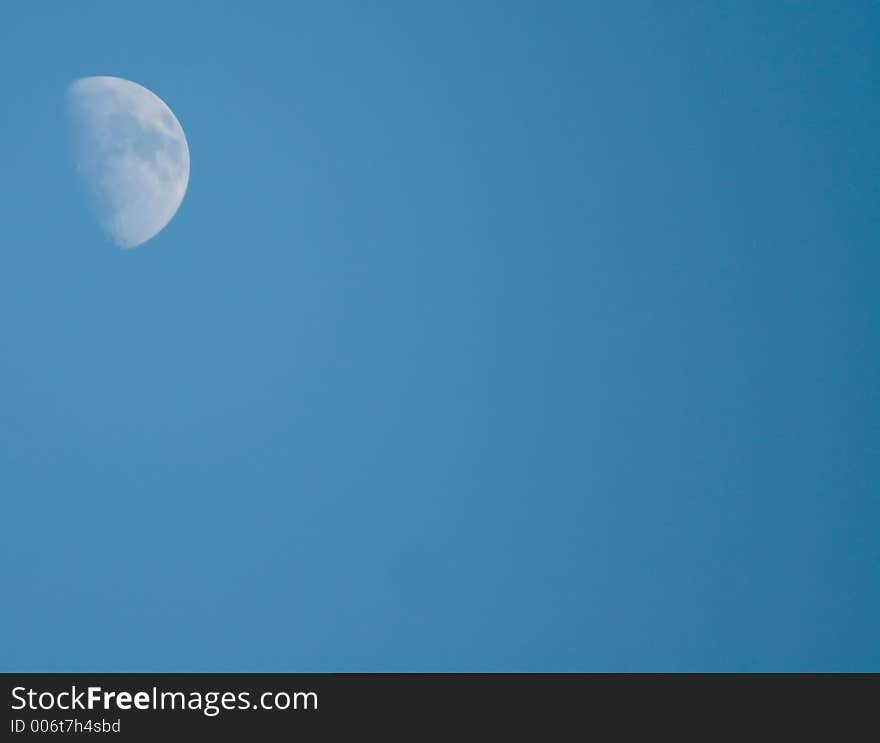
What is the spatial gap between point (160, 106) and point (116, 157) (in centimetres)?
58
